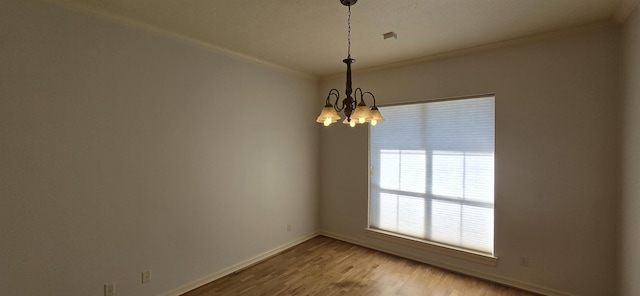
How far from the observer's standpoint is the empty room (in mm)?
2105

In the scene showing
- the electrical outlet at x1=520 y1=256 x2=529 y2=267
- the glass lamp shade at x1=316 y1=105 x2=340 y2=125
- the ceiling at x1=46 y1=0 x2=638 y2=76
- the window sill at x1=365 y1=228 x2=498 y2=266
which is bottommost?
the window sill at x1=365 y1=228 x2=498 y2=266

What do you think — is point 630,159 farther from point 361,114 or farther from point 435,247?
point 361,114

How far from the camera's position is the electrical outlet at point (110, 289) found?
7.72ft

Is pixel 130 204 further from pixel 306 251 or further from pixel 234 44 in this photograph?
pixel 306 251

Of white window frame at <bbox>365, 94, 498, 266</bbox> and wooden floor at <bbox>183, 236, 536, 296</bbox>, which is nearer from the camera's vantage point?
wooden floor at <bbox>183, 236, 536, 296</bbox>

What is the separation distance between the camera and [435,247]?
345cm

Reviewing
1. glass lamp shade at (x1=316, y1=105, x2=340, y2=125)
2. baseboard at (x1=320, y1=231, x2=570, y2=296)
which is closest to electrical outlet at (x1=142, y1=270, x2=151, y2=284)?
glass lamp shade at (x1=316, y1=105, x2=340, y2=125)

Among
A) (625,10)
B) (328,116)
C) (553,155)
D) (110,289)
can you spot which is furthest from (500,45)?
(110,289)

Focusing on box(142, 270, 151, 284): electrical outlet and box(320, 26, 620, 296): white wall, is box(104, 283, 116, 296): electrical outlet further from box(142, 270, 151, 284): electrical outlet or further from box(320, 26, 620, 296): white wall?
box(320, 26, 620, 296): white wall

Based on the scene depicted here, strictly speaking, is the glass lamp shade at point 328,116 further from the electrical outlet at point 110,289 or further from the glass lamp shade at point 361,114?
the electrical outlet at point 110,289

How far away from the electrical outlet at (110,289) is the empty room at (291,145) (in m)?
0.01

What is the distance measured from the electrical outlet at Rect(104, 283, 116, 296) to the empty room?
1cm

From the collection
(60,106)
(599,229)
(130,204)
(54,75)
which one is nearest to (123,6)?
(54,75)

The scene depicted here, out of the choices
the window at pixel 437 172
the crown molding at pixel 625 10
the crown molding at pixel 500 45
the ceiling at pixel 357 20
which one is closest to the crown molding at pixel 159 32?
the ceiling at pixel 357 20
